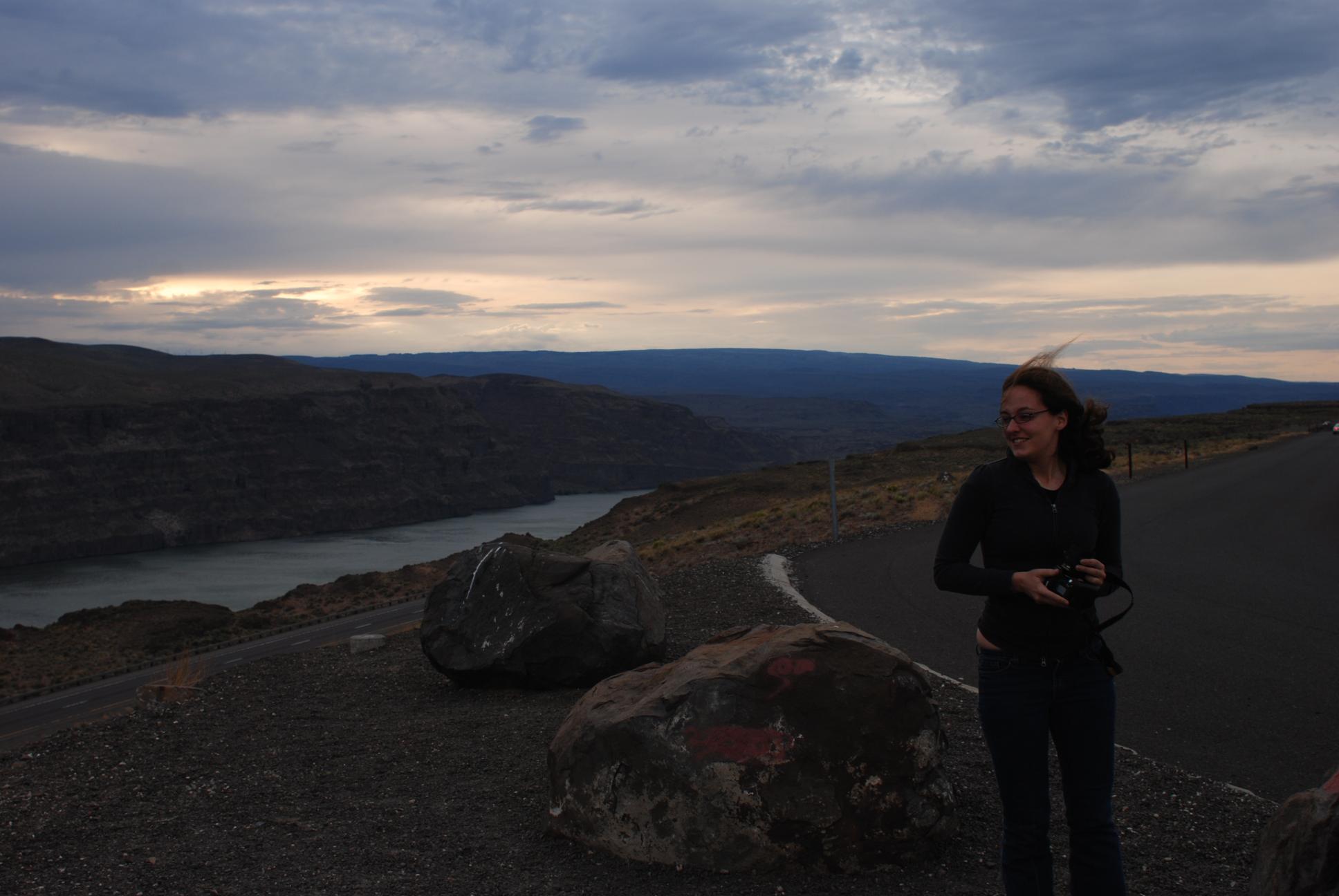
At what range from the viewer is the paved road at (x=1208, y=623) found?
680cm

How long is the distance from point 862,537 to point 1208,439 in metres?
41.8

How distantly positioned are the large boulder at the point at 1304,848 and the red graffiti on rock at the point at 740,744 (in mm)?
1967

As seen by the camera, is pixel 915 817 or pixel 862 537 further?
pixel 862 537

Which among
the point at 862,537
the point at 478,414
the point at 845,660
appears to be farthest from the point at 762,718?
the point at 478,414

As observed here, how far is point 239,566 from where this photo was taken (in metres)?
106

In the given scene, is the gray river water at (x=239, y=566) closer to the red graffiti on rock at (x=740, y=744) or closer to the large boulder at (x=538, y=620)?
the large boulder at (x=538, y=620)

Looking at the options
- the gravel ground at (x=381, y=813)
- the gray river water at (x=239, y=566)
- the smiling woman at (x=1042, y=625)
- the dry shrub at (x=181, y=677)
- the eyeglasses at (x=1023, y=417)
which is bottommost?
the gray river water at (x=239, y=566)

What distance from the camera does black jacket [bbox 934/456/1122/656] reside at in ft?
11.4

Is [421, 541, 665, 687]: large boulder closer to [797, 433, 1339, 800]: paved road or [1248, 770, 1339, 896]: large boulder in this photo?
[797, 433, 1339, 800]: paved road

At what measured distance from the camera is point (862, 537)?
18.5m

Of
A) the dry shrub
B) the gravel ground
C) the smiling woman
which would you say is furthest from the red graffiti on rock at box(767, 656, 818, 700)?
the dry shrub

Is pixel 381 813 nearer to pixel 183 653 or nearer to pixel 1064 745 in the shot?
pixel 1064 745

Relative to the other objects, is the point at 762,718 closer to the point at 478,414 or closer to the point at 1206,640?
the point at 1206,640

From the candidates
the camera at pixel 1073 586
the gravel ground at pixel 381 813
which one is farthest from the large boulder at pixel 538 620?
the camera at pixel 1073 586
